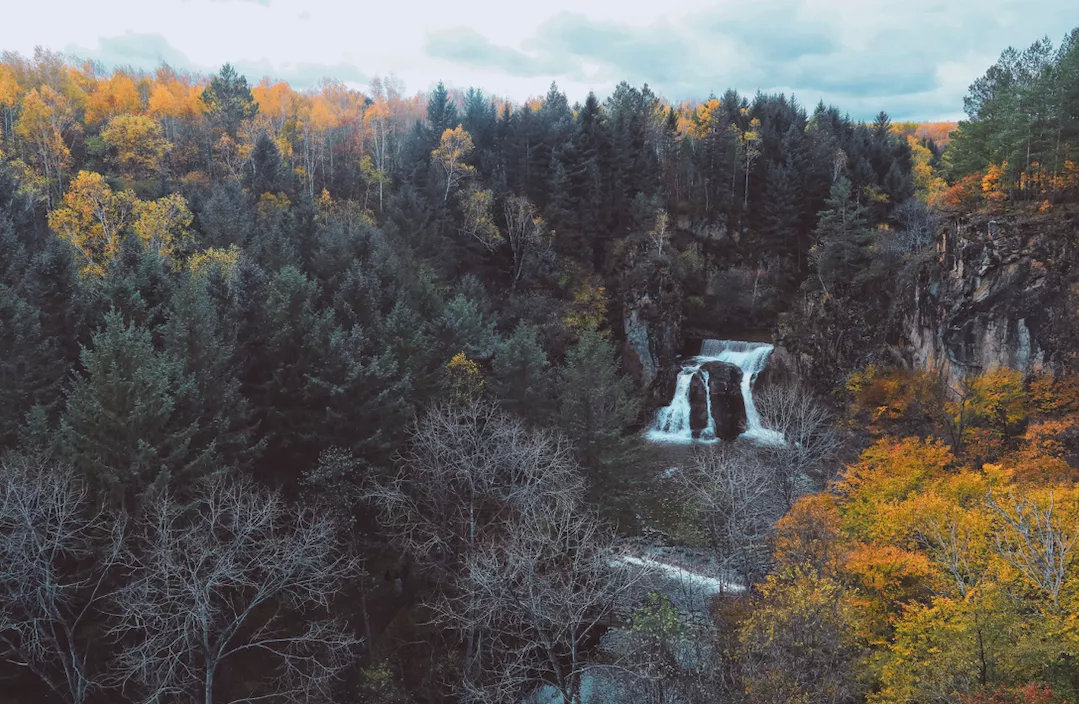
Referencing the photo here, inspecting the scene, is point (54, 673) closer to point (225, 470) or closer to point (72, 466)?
point (72, 466)

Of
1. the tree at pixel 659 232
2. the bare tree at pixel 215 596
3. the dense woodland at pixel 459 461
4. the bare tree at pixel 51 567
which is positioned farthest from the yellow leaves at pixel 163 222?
the tree at pixel 659 232

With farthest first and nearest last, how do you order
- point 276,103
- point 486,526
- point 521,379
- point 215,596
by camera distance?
point 276,103
point 521,379
point 486,526
point 215,596

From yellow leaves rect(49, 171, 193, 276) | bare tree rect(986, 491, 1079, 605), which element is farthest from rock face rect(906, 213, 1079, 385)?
yellow leaves rect(49, 171, 193, 276)

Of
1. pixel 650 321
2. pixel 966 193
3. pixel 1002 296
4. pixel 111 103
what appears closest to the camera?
pixel 1002 296

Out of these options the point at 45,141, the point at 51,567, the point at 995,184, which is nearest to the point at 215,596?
the point at 51,567

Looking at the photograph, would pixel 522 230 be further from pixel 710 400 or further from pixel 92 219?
pixel 92 219

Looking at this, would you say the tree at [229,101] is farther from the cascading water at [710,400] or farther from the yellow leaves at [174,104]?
the cascading water at [710,400]

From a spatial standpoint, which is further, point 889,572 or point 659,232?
point 659,232
